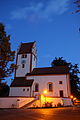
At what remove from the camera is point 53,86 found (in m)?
39.1

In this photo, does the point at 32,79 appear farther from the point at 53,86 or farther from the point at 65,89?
the point at 65,89

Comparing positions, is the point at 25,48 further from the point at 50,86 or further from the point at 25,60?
the point at 50,86

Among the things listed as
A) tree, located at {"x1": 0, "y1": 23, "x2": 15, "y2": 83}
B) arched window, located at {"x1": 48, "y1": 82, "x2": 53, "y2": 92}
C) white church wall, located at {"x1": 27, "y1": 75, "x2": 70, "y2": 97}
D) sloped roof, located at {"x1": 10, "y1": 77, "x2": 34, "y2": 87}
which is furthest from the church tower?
tree, located at {"x1": 0, "y1": 23, "x2": 15, "y2": 83}

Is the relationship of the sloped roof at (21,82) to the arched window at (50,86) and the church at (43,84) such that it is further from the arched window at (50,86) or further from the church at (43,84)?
the arched window at (50,86)

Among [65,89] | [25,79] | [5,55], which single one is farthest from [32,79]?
[5,55]

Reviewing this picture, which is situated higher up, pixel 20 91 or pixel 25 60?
pixel 25 60

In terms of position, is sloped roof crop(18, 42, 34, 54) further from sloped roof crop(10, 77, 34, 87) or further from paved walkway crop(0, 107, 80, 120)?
paved walkway crop(0, 107, 80, 120)

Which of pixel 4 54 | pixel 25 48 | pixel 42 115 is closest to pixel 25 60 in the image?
pixel 25 48

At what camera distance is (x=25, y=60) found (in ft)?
154

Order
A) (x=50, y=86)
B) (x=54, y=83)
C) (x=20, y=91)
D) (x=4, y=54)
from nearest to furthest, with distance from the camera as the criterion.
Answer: (x=4, y=54) → (x=54, y=83) → (x=50, y=86) → (x=20, y=91)

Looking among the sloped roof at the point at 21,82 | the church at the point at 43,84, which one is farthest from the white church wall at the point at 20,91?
the sloped roof at the point at 21,82

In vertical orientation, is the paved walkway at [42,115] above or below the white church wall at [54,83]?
below

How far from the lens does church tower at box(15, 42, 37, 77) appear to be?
1797 inches

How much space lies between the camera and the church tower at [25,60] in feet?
150
